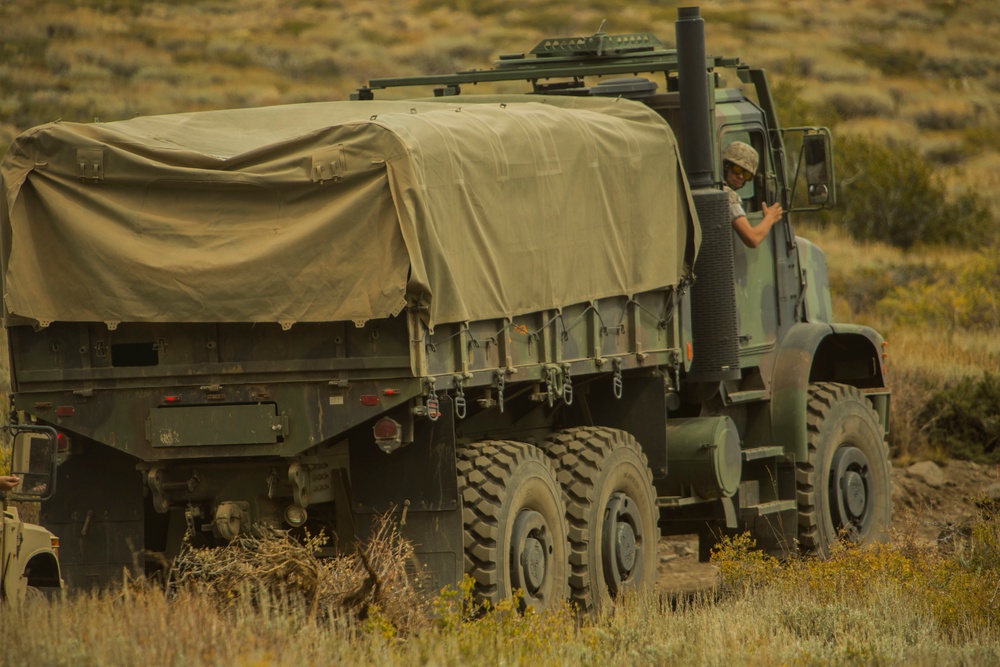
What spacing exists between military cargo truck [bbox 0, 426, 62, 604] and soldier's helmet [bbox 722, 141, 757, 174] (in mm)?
5418

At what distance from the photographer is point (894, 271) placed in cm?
2564

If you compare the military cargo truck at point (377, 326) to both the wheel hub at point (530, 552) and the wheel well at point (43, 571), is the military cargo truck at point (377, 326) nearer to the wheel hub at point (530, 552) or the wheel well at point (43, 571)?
the wheel hub at point (530, 552)

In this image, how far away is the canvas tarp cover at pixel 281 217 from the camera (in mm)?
7777

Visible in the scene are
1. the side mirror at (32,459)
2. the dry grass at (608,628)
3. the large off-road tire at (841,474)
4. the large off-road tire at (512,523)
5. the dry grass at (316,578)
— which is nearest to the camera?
the dry grass at (608,628)

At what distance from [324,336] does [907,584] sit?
142 inches

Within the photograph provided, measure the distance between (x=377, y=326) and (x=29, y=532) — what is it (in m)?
1.88

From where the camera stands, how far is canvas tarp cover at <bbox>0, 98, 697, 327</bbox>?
7777mm

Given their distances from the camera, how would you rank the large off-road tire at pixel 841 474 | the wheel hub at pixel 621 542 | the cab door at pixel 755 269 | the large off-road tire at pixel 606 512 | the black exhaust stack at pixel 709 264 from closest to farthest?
1. the large off-road tire at pixel 606 512
2. the wheel hub at pixel 621 542
3. the black exhaust stack at pixel 709 264
4. the cab door at pixel 755 269
5. the large off-road tire at pixel 841 474

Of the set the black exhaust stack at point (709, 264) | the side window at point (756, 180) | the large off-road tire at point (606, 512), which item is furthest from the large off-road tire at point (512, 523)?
the side window at point (756, 180)

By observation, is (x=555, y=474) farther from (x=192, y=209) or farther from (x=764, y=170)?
(x=764, y=170)

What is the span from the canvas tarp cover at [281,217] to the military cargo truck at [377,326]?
1 centimetres

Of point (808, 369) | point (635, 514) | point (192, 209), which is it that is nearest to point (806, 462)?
point (808, 369)

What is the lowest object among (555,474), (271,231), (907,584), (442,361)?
(907,584)

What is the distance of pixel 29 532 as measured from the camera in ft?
24.8
